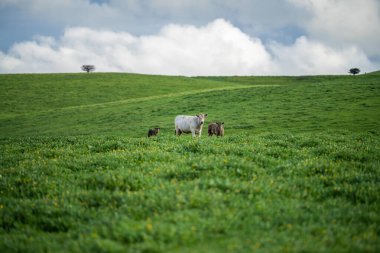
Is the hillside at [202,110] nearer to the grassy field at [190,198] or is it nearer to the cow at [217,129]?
the cow at [217,129]

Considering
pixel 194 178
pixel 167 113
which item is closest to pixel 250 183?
pixel 194 178

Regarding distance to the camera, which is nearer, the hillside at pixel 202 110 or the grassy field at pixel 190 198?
the grassy field at pixel 190 198

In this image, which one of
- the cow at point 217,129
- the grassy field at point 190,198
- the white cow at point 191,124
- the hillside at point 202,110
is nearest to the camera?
the grassy field at point 190,198

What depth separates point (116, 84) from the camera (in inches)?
3499

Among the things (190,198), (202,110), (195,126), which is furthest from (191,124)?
(202,110)

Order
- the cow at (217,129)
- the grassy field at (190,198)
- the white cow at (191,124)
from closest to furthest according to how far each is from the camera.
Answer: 1. the grassy field at (190,198)
2. the cow at (217,129)
3. the white cow at (191,124)

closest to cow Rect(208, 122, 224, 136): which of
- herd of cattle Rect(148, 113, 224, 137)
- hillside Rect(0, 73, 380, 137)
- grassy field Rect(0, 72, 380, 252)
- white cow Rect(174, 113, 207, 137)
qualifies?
herd of cattle Rect(148, 113, 224, 137)

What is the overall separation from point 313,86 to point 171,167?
169ft

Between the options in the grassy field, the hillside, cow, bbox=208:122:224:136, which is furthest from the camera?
the hillside

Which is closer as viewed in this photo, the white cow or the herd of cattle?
the herd of cattle

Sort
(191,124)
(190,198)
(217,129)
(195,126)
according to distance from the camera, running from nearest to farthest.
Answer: (190,198), (217,129), (195,126), (191,124)

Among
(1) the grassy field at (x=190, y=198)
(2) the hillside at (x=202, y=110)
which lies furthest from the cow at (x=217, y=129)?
(1) the grassy field at (x=190, y=198)

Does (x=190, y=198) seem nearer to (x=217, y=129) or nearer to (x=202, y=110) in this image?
(x=217, y=129)

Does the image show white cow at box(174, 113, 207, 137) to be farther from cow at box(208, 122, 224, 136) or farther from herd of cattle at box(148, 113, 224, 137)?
cow at box(208, 122, 224, 136)
